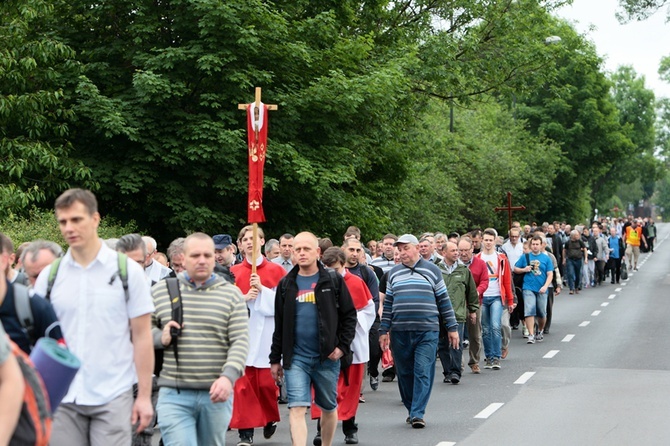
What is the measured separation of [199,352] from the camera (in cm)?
646

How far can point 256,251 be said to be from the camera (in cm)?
945

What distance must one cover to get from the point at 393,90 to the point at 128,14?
5167 mm

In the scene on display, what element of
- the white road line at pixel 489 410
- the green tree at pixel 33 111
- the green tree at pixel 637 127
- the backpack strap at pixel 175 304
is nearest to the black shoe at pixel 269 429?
the white road line at pixel 489 410

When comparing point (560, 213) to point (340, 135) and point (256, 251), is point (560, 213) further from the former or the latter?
point (256, 251)

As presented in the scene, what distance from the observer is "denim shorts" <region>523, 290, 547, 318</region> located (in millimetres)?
18594

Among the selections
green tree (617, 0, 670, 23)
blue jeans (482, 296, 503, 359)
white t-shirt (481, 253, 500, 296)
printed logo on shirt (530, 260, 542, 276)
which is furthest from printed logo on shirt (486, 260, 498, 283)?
green tree (617, 0, 670, 23)

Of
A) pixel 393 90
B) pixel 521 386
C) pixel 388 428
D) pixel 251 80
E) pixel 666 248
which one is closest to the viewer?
Answer: pixel 388 428

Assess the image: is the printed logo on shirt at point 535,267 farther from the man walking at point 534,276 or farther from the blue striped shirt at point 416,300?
the blue striped shirt at point 416,300

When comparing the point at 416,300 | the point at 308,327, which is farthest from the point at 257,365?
the point at 416,300

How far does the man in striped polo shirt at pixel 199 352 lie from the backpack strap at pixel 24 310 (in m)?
1.35

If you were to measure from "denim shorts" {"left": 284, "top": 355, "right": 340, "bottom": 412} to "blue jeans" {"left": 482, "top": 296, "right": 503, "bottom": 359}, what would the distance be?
6.96 metres

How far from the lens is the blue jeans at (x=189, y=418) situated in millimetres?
6438

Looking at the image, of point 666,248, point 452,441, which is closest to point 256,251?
A: point 452,441

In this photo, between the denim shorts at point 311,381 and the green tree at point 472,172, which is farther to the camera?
the green tree at point 472,172
